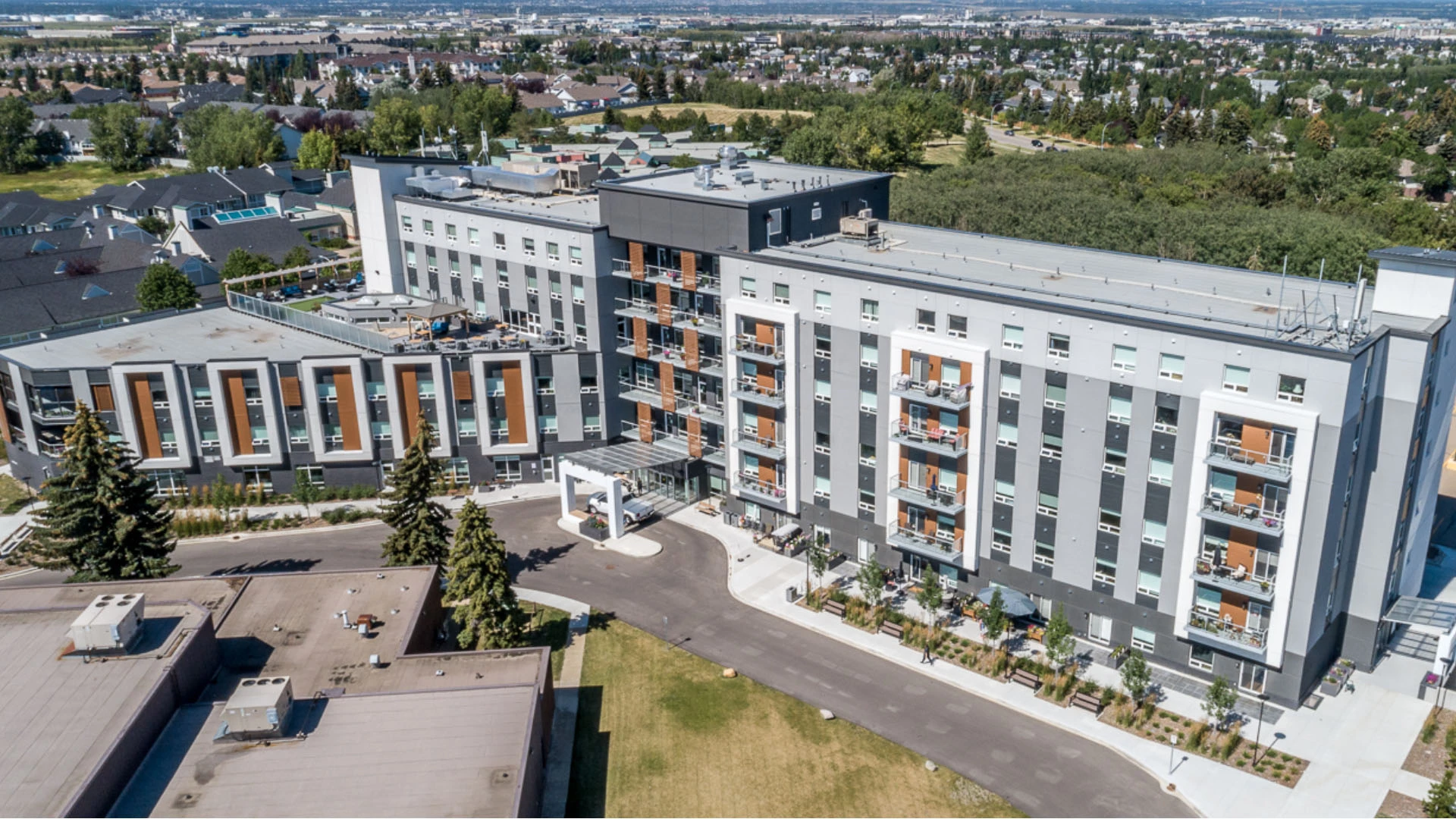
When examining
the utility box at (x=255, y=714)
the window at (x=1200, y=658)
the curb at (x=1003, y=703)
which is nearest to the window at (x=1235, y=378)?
the window at (x=1200, y=658)

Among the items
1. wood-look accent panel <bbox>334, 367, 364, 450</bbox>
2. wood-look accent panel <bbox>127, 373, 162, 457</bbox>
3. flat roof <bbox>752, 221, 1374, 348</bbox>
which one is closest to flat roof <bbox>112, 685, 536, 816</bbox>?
flat roof <bbox>752, 221, 1374, 348</bbox>

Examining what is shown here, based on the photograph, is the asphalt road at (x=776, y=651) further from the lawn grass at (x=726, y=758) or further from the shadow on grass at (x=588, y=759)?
the shadow on grass at (x=588, y=759)

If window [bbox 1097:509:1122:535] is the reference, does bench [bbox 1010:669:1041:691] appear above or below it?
below

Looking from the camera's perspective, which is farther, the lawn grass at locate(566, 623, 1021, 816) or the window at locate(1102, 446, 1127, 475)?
the window at locate(1102, 446, 1127, 475)

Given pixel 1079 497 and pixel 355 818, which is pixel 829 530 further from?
pixel 355 818

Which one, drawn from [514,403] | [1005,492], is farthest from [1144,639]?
[514,403]

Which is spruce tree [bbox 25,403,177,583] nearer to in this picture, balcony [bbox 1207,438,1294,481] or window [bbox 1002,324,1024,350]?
window [bbox 1002,324,1024,350]
